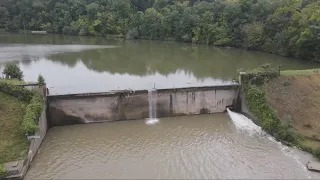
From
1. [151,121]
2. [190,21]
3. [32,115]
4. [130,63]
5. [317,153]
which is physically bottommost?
[317,153]

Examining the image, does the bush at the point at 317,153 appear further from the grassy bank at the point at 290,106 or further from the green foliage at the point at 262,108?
the green foliage at the point at 262,108

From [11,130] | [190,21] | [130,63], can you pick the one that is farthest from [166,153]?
[190,21]

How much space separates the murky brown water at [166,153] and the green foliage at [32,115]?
1.43 metres

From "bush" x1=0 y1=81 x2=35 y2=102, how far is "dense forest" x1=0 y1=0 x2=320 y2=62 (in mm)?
26087

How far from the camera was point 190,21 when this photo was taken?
48.0 m

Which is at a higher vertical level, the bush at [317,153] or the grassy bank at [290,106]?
the grassy bank at [290,106]

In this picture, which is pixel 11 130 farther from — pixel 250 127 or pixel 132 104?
pixel 250 127

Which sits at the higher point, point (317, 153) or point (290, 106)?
point (290, 106)

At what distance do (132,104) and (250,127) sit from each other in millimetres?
7202

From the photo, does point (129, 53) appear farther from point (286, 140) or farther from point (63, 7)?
point (63, 7)

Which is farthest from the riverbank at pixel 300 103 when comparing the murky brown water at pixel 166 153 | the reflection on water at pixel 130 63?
the reflection on water at pixel 130 63

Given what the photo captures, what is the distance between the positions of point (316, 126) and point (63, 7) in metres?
54.7

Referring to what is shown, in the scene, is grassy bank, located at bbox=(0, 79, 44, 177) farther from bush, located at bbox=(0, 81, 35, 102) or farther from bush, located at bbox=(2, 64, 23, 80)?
bush, located at bbox=(2, 64, 23, 80)

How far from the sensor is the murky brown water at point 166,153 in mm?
14461
